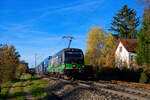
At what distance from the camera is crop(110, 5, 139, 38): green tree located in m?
49.1

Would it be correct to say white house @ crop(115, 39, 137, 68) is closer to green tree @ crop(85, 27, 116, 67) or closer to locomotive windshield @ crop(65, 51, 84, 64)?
green tree @ crop(85, 27, 116, 67)

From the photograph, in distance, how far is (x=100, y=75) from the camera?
2788cm

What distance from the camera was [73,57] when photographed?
20.0 meters

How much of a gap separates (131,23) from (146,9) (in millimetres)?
30492

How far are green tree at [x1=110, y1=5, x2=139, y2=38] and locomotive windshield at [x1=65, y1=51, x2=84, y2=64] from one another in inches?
1260

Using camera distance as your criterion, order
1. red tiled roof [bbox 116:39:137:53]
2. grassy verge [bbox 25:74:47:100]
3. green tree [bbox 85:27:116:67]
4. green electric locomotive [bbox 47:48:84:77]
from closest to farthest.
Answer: grassy verge [bbox 25:74:47:100]
green electric locomotive [bbox 47:48:84:77]
red tiled roof [bbox 116:39:137:53]
green tree [bbox 85:27:116:67]

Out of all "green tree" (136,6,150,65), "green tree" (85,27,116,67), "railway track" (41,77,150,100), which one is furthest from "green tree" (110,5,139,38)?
"railway track" (41,77,150,100)

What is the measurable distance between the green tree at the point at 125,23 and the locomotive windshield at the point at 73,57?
105 feet

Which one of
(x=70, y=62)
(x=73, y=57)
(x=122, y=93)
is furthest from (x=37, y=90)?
(x=122, y=93)

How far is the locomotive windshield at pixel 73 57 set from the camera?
774 inches

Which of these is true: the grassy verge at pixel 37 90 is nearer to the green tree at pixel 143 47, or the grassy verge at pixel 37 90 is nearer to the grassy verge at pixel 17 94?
the grassy verge at pixel 17 94

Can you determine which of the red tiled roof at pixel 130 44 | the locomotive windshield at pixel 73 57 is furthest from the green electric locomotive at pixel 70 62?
the red tiled roof at pixel 130 44

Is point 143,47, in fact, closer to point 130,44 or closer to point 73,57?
point 73,57

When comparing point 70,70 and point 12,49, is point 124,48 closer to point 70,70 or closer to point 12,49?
point 70,70
